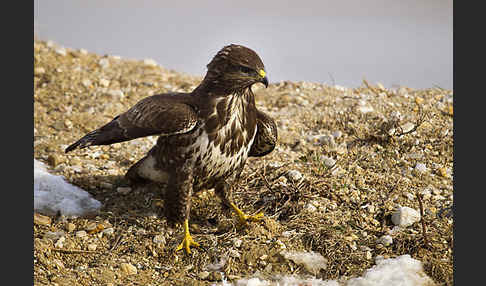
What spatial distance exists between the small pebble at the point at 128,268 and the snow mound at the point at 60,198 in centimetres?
93

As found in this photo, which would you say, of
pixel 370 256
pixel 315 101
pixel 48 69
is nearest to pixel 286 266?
pixel 370 256

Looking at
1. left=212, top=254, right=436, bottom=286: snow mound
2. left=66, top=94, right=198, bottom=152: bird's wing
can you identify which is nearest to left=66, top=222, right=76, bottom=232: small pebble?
left=66, top=94, right=198, bottom=152: bird's wing

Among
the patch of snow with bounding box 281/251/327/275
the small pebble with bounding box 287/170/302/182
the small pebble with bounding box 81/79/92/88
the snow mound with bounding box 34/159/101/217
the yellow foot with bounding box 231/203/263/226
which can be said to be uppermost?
the small pebble with bounding box 81/79/92/88

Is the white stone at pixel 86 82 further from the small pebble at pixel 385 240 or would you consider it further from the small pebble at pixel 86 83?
the small pebble at pixel 385 240

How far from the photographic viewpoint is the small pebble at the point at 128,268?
429cm

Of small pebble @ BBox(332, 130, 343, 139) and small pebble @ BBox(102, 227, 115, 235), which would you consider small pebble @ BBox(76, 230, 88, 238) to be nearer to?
small pebble @ BBox(102, 227, 115, 235)

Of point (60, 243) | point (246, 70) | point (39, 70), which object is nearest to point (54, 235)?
point (60, 243)

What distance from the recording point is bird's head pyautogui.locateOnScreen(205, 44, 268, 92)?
430 centimetres

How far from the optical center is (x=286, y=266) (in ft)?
13.9

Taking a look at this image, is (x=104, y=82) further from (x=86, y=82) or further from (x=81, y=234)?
(x=81, y=234)

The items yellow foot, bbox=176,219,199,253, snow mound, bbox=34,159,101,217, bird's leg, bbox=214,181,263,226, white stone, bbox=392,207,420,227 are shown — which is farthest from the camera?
snow mound, bbox=34,159,101,217

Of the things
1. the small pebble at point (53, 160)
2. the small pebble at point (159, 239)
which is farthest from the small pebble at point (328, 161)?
the small pebble at point (53, 160)

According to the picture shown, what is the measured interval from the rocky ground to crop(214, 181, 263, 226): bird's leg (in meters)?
0.08

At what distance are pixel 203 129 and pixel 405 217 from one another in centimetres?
178
